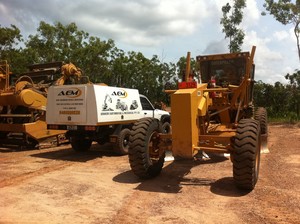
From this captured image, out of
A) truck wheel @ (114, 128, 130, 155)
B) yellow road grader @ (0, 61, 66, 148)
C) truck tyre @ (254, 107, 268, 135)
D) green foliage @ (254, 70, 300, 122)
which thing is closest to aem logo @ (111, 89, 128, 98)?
truck wheel @ (114, 128, 130, 155)

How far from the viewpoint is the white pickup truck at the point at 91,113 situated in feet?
32.0

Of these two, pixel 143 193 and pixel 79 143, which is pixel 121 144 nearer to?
pixel 79 143

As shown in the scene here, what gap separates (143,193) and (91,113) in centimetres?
403

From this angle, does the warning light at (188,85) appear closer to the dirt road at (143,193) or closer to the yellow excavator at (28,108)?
the dirt road at (143,193)

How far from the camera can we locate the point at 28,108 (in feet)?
39.1

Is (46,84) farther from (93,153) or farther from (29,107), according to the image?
(93,153)

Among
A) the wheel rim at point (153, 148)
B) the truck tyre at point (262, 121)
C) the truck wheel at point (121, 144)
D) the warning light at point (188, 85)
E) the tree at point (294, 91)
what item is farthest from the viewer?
the tree at point (294, 91)

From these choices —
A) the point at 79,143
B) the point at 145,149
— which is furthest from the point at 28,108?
the point at 145,149

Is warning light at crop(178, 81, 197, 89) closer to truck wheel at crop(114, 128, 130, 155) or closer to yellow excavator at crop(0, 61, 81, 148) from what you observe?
truck wheel at crop(114, 128, 130, 155)

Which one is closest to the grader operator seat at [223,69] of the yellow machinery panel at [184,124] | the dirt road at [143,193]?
the dirt road at [143,193]

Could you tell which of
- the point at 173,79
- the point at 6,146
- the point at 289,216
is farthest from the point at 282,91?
the point at 289,216

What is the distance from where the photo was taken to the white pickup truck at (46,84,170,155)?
9750 millimetres

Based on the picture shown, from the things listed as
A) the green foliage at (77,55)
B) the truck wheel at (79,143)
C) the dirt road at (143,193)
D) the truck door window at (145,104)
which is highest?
the green foliage at (77,55)

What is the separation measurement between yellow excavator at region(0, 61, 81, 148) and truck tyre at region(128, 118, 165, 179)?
5.60 meters
